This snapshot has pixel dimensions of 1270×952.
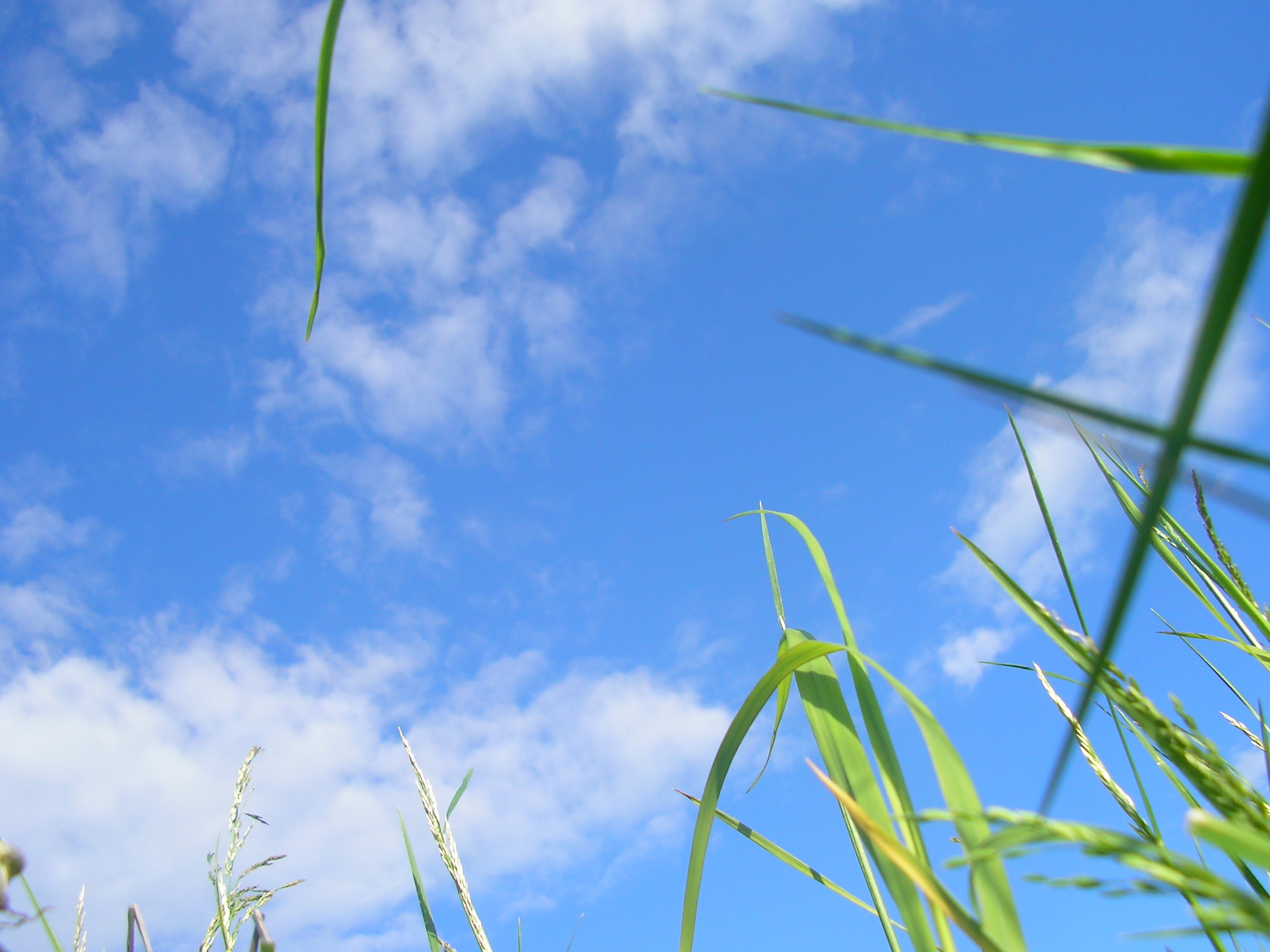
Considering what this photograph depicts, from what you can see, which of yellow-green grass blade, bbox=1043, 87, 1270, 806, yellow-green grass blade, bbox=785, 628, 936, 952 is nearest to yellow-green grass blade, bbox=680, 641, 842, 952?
yellow-green grass blade, bbox=785, 628, 936, 952

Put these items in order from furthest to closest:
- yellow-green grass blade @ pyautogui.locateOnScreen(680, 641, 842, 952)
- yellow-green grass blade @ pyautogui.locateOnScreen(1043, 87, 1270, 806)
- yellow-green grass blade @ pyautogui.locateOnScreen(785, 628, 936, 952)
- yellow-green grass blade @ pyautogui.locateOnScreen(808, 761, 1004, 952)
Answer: yellow-green grass blade @ pyautogui.locateOnScreen(680, 641, 842, 952) < yellow-green grass blade @ pyautogui.locateOnScreen(785, 628, 936, 952) < yellow-green grass blade @ pyautogui.locateOnScreen(808, 761, 1004, 952) < yellow-green grass blade @ pyautogui.locateOnScreen(1043, 87, 1270, 806)

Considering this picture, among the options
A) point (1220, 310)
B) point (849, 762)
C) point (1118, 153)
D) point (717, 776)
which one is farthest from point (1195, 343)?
point (717, 776)

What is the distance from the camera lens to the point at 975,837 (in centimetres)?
59

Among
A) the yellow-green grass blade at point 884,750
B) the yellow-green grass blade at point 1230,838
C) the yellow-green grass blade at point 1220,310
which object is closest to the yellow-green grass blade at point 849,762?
the yellow-green grass blade at point 884,750

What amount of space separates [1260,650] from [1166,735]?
55 cm

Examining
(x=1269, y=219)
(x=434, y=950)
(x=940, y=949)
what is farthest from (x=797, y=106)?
(x=434, y=950)

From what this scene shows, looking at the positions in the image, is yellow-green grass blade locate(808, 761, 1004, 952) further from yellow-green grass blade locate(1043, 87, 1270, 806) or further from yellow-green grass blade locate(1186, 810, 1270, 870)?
yellow-green grass blade locate(1043, 87, 1270, 806)

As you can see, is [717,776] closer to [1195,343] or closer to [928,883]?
[928,883]

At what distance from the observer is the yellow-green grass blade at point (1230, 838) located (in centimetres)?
37

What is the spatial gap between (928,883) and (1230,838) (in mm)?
202

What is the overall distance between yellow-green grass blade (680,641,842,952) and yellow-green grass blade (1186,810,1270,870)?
452mm

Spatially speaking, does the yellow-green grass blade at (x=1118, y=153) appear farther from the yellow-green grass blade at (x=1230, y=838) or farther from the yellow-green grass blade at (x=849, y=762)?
the yellow-green grass blade at (x=849, y=762)

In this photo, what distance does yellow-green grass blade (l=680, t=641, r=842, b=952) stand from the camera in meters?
0.87

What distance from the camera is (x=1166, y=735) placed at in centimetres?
45
